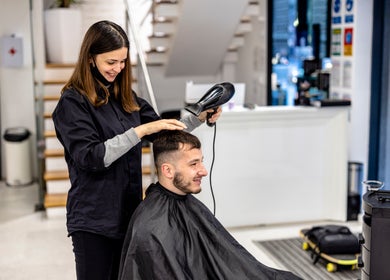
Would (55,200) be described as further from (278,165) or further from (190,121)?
(190,121)

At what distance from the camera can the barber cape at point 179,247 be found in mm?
2107

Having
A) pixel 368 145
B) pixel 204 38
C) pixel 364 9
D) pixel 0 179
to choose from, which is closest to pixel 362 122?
pixel 368 145

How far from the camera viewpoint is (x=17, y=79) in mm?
6016

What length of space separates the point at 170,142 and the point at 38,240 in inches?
100

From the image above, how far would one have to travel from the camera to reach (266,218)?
4.59 m

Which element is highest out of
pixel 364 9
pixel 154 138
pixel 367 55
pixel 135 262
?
pixel 364 9

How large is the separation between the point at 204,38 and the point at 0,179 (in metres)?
2.63

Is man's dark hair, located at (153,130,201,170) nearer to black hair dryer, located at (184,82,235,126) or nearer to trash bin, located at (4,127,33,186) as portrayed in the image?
black hair dryer, located at (184,82,235,126)

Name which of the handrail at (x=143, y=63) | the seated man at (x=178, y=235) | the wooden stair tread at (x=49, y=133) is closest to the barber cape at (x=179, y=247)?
the seated man at (x=178, y=235)

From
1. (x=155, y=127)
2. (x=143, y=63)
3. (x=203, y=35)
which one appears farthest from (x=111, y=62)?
(x=203, y=35)

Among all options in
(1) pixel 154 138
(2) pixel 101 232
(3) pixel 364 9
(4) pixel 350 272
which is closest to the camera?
(2) pixel 101 232

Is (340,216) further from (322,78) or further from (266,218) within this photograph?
(322,78)

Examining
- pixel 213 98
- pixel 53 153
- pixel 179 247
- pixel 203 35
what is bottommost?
pixel 53 153

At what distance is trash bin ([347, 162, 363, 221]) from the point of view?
4617 mm
